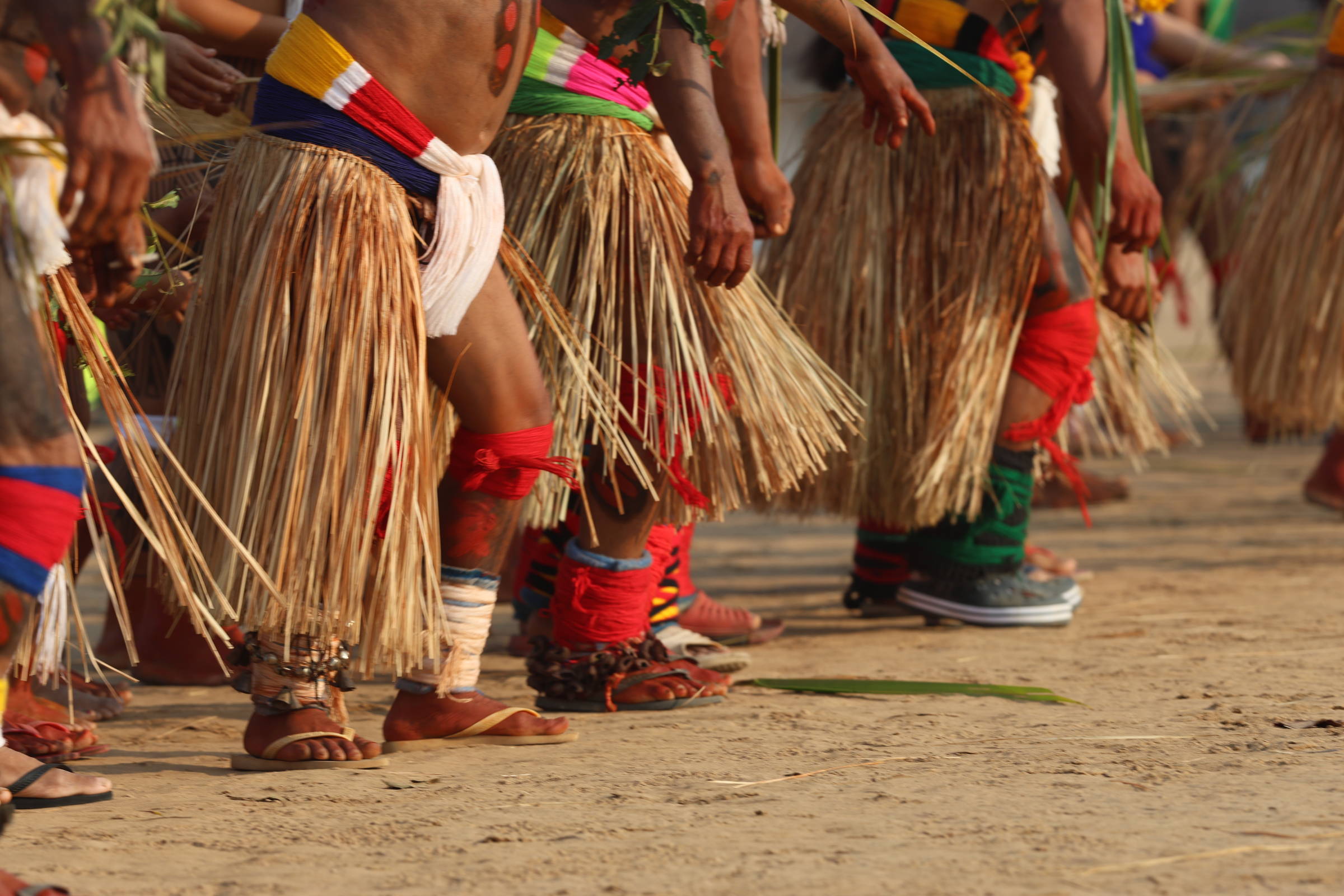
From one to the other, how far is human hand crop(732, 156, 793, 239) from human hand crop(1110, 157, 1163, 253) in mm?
875

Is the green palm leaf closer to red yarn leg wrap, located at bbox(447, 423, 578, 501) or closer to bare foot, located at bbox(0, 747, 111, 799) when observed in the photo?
red yarn leg wrap, located at bbox(447, 423, 578, 501)

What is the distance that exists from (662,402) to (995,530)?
1.23 metres

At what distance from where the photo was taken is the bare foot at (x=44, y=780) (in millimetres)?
2049

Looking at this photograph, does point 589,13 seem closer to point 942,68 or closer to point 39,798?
point 942,68

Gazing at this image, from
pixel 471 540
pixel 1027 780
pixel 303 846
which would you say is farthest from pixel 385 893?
pixel 1027 780

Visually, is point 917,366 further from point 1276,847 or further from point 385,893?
point 385,893

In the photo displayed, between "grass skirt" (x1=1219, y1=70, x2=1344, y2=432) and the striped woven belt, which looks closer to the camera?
the striped woven belt

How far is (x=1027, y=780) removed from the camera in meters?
2.12

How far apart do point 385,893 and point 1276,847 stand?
3.32 feet

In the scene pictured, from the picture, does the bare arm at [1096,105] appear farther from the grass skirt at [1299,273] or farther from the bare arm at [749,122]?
the grass skirt at [1299,273]

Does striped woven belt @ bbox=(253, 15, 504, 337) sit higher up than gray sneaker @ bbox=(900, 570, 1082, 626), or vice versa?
striped woven belt @ bbox=(253, 15, 504, 337)

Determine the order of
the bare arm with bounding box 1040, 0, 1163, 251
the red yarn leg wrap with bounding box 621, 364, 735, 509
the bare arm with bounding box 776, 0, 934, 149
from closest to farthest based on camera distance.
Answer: the red yarn leg wrap with bounding box 621, 364, 735, 509 → the bare arm with bounding box 776, 0, 934, 149 → the bare arm with bounding box 1040, 0, 1163, 251

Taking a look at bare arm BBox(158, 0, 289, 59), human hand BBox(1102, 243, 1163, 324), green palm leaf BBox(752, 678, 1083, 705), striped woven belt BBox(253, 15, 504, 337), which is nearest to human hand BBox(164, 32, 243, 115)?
bare arm BBox(158, 0, 289, 59)

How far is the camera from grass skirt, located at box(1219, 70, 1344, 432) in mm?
4211
